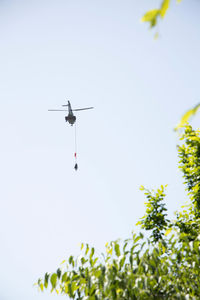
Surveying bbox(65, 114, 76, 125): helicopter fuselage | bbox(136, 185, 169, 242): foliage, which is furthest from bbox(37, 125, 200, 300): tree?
bbox(65, 114, 76, 125): helicopter fuselage

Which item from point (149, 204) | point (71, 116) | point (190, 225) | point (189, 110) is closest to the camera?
point (189, 110)

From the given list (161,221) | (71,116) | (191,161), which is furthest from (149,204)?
(71,116)

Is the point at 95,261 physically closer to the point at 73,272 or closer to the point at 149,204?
the point at 73,272

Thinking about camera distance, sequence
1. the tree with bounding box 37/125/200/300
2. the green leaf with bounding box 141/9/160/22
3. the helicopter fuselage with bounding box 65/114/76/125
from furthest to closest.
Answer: the helicopter fuselage with bounding box 65/114/76/125, the tree with bounding box 37/125/200/300, the green leaf with bounding box 141/9/160/22

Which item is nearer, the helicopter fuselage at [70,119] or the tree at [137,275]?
the tree at [137,275]

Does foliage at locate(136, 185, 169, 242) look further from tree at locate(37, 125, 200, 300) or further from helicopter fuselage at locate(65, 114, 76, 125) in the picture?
helicopter fuselage at locate(65, 114, 76, 125)

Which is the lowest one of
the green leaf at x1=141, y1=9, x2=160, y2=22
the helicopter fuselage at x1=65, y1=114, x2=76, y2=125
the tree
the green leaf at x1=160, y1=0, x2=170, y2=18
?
the tree

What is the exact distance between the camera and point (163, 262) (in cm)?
680

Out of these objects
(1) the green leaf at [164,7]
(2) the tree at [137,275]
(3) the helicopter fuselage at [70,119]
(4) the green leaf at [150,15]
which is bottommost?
(2) the tree at [137,275]

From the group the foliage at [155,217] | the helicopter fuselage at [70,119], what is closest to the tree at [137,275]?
the foliage at [155,217]

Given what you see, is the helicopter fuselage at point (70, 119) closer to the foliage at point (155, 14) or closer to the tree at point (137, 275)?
the tree at point (137, 275)

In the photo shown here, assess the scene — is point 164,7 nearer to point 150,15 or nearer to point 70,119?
point 150,15

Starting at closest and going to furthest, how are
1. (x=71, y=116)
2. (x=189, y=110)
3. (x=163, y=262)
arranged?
(x=189, y=110), (x=163, y=262), (x=71, y=116)

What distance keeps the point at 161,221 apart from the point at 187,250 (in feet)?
13.0
